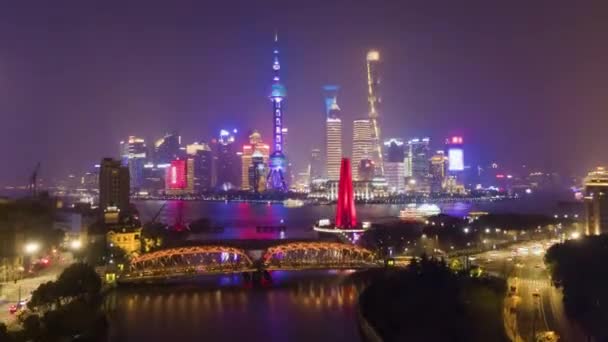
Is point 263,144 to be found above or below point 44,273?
above

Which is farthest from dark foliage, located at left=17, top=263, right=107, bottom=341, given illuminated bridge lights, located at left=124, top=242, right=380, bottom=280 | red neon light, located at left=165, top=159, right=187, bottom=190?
red neon light, located at left=165, top=159, right=187, bottom=190

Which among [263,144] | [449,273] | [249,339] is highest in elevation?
[263,144]

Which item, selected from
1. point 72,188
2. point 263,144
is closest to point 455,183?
point 263,144

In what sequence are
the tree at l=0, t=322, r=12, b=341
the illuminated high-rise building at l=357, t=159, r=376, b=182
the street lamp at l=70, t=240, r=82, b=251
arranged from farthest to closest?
the illuminated high-rise building at l=357, t=159, r=376, b=182 < the street lamp at l=70, t=240, r=82, b=251 < the tree at l=0, t=322, r=12, b=341

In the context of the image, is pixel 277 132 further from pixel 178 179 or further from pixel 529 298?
pixel 529 298

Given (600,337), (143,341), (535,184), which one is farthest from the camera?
(535,184)

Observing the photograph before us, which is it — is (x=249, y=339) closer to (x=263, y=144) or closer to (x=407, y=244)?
(x=407, y=244)

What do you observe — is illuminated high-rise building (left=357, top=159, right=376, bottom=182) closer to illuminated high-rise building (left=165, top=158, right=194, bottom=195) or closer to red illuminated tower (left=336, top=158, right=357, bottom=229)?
illuminated high-rise building (left=165, top=158, right=194, bottom=195)
